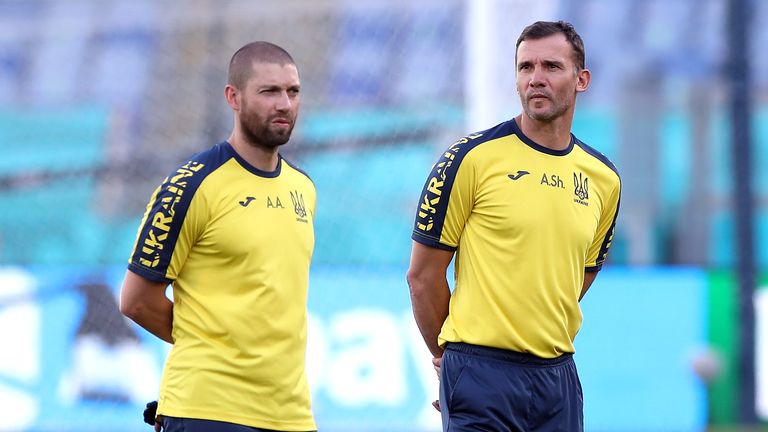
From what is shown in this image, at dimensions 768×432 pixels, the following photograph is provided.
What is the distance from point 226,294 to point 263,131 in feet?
1.74

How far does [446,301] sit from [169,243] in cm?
88

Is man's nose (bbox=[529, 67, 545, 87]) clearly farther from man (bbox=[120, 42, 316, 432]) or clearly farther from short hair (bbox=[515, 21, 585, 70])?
man (bbox=[120, 42, 316, 432])

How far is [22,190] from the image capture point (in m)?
9.84

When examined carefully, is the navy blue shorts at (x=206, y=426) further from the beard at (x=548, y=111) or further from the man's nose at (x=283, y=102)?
the beard at (x=548, y=111)

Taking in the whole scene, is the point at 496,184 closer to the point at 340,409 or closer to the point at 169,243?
the point at 169,243

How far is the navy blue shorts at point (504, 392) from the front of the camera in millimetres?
3422

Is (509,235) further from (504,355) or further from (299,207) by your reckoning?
(299,207)

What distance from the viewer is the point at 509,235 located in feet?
11.4

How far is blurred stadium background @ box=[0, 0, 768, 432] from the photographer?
7965 millimetres

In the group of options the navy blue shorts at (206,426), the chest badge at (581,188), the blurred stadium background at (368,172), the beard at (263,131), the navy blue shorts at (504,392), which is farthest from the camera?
the blurred stadium background at (368,172)

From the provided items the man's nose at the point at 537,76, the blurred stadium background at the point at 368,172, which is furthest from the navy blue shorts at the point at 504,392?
the blurred stadium background at the point at 368,172

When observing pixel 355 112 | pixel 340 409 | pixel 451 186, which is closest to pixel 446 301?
pixel 451 186

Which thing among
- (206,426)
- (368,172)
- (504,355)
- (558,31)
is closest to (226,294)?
(206,426)

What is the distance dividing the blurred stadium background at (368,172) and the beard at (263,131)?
9.74ft
